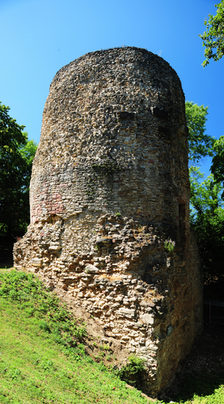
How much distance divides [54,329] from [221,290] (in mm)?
9092

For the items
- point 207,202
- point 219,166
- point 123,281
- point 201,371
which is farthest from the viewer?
point 207,202

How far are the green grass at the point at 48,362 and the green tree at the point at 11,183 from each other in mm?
9111

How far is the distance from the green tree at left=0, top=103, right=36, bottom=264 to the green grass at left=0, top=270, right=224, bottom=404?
29.9ft

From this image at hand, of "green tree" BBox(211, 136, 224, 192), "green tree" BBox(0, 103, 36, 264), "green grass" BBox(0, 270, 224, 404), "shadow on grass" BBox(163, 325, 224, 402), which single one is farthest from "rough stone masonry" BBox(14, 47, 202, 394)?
"green tree" BBox(0, 103, 36, 264)

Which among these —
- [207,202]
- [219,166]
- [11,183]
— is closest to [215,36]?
[219,166]

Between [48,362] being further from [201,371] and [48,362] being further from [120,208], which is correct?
[201,371]

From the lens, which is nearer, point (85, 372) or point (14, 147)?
point (85, 372)

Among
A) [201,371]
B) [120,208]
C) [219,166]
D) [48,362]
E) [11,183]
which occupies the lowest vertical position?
[201,371]

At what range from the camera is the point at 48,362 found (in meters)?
4.60

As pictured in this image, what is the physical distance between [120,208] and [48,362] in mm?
3813

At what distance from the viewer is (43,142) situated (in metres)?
8.67

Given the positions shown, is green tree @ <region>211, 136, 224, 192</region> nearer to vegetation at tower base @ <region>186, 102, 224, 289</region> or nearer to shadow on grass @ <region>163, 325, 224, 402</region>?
vegetation at tower base @ <region>186, 102, 224, 289</region>

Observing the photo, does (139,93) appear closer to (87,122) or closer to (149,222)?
(87,122)

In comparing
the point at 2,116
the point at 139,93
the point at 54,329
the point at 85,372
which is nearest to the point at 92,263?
the point at 54,329
